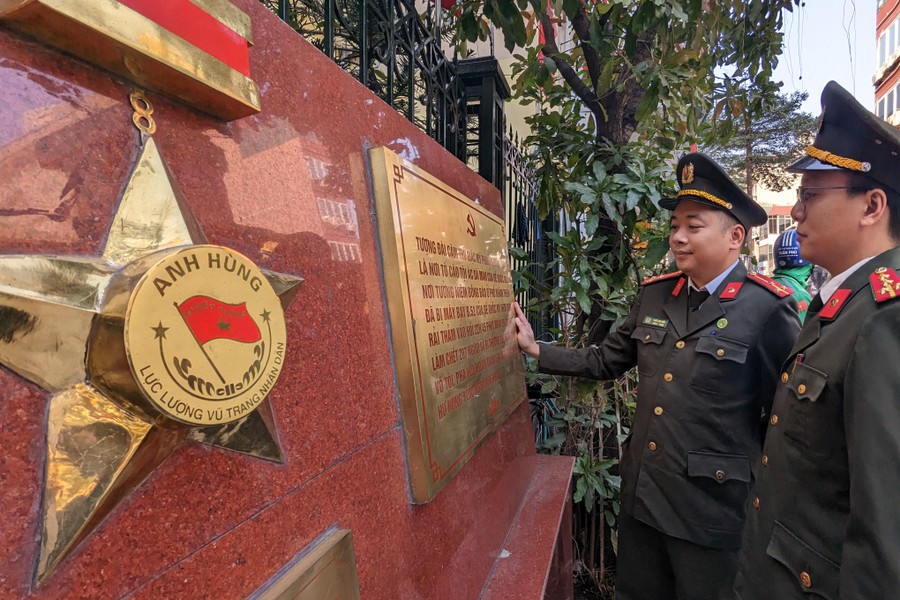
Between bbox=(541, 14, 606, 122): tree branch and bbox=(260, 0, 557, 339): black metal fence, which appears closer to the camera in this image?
bbox=(260, 0, 557, 339): black metal fence

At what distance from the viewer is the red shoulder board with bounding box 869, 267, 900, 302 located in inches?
46.0

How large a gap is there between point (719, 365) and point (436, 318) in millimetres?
1284

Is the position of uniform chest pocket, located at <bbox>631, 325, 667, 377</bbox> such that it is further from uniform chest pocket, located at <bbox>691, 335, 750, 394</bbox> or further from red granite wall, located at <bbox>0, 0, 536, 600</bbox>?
red granite wall, located at <bbox>0, 0, 536, 600</bbox>

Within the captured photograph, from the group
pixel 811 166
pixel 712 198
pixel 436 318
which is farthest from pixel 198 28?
pixel 712 198

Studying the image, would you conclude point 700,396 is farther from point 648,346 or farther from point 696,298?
point 696,298

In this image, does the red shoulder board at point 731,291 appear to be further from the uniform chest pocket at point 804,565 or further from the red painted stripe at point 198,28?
the red painted stripe at point 198,28

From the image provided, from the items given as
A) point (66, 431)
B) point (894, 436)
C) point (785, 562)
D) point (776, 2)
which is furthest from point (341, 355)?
point (776, 2)

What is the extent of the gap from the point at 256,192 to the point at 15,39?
34 centimetres

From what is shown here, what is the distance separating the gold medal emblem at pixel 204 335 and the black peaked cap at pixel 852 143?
154 centimetres

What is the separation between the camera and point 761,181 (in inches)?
754


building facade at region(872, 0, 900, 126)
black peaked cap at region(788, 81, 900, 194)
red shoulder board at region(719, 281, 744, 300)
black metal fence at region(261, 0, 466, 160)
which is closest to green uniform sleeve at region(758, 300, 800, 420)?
red shoulder board at region(719, 281, 744, 300)

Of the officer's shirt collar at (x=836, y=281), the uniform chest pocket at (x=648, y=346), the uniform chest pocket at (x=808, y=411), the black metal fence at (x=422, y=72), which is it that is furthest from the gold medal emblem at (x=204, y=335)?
the uniform chest pocket at (x=648, y=346)

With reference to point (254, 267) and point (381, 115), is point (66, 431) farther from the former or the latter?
point (381, 115)

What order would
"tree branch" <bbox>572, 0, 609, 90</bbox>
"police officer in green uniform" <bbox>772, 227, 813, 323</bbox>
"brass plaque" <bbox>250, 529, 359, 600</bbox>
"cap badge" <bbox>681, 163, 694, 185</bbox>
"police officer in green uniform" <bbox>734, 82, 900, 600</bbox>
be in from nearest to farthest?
"brass plaque" <bbox>250, 529, 359, 600</bbox>
"police officer in green uniform" <bbox>734, 82, 900, 600</bbox>
"cap badge" <bbox>681, 163, 694, 185</bbox>
"tree branch" <bbox>572, 0, 609, 90</bbox>
"police officer in green uniform" <bbox>772, 227, 813, 323</bbox>
